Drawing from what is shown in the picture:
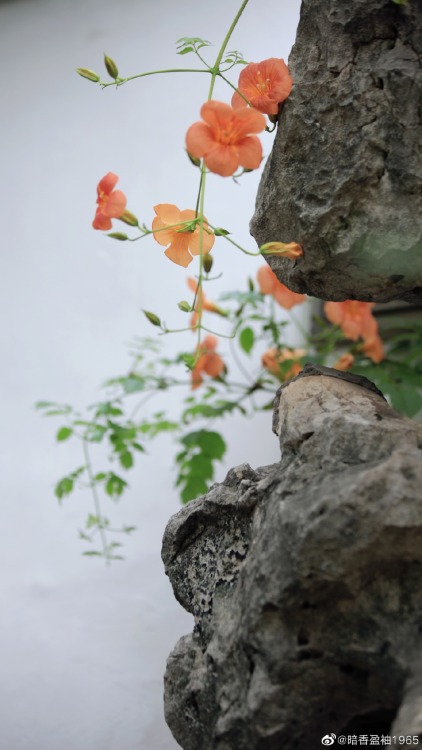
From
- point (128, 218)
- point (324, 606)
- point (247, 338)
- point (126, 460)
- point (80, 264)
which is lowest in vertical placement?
point (324, 606)

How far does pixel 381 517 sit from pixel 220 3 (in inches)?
51.7

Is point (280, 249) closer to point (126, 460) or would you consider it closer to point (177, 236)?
point (177, 236)

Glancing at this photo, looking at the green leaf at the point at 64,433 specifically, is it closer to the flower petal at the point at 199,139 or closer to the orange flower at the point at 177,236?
the orange flower at the point at 177,236

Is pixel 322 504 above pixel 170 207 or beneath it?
beneath

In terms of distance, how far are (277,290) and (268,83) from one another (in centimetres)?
59

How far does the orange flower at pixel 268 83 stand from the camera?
0.70 m

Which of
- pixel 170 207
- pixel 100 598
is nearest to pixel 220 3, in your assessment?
pixel 170 207

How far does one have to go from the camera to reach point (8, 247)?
180cm

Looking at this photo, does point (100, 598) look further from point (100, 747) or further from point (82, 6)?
point (82, 6)

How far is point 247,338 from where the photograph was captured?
142 cm

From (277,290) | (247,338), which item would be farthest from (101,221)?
(247,338)

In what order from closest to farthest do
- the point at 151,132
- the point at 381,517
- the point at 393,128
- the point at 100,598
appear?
the point at 381,517
the point at 393,128
the point at 100,598
the point at 151,132

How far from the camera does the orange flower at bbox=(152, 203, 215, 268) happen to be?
2.50 ft

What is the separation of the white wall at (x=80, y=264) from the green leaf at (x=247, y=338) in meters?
0.22
